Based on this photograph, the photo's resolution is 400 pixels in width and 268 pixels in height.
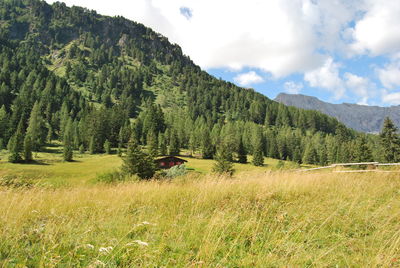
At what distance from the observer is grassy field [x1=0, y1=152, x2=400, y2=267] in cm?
344

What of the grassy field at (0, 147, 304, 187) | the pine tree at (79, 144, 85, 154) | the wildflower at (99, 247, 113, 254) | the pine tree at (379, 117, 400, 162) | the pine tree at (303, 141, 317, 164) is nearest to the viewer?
the wildflower at (99, 247, 113, 254)

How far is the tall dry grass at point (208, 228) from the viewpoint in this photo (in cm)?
344

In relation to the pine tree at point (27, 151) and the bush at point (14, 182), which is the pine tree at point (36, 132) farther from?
the bush at point (14, 182)


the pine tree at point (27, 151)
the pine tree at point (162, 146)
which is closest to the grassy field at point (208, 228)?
the pine tree at point (27, 151)

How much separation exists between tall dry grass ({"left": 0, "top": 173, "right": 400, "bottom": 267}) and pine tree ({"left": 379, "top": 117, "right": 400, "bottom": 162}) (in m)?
64.5

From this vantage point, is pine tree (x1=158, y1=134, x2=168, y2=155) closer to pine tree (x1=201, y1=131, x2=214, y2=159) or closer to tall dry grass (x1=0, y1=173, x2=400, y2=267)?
pine tree (x1=201, y1=131, x2=214, y2=159)

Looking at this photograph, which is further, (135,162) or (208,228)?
(135,162)

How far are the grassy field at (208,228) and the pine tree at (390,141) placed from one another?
212 feet

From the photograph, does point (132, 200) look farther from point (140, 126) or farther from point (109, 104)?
point (109, 104)

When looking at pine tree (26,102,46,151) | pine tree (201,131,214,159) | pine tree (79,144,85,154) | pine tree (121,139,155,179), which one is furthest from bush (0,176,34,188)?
pine tree (79,144,85,154)

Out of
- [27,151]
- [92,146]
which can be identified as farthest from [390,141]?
[27,151]

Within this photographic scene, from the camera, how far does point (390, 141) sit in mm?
57594

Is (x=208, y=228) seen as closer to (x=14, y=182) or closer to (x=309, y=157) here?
(x=14, y=182)

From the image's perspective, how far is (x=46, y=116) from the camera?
133 metres
